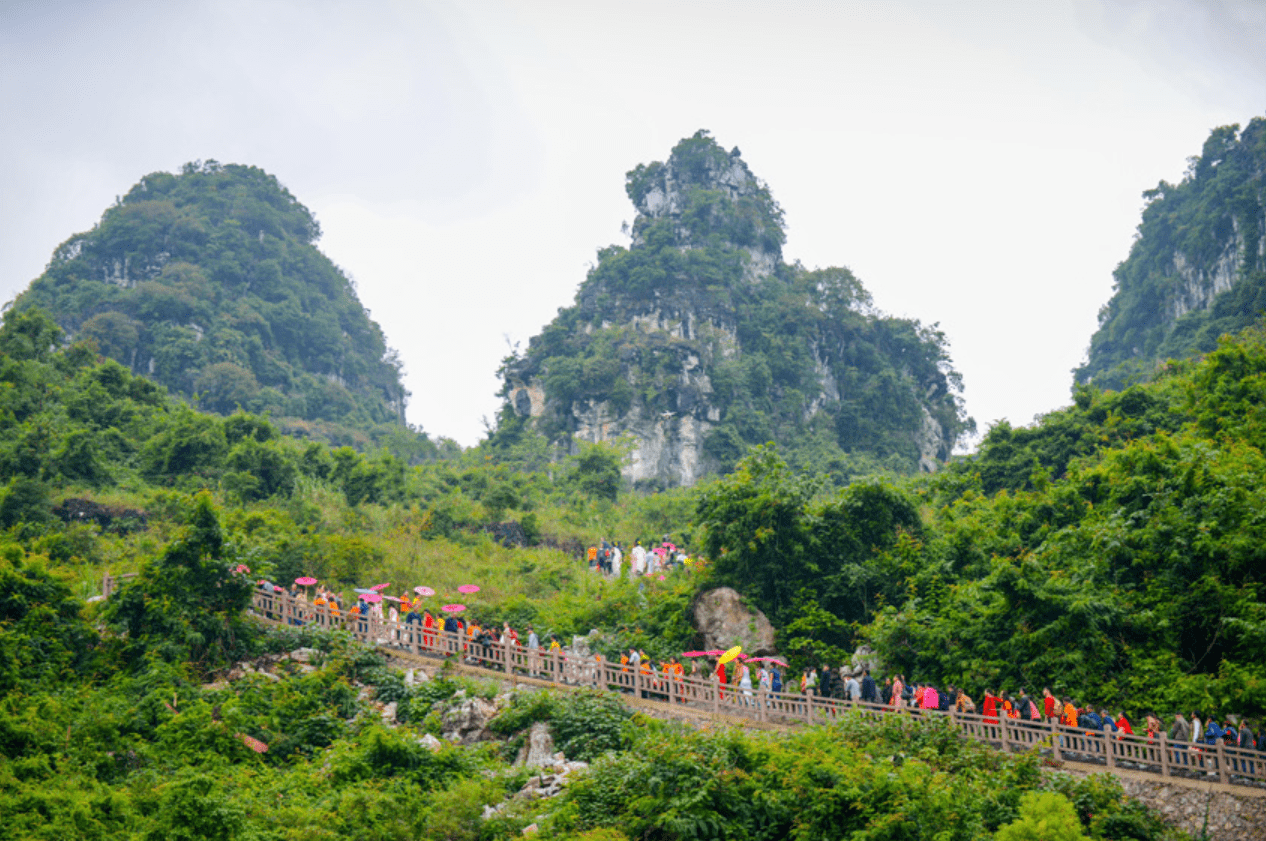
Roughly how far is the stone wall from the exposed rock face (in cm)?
850

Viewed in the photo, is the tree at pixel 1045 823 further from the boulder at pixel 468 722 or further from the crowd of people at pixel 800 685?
the boulder at pixel 468 722

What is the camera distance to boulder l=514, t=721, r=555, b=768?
49.9 feet

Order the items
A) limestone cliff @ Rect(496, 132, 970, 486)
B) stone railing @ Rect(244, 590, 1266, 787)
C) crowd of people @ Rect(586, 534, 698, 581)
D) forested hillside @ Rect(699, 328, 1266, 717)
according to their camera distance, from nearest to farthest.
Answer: stone railing @ Rect(244, 590, 1266, 787) < forested hillside @ Rect(699, 328, 1266, 717) < crowd of people @ Rect(586, 534, 698, 581) < limestone cliff @ Rect(496, 132, 970, 486)

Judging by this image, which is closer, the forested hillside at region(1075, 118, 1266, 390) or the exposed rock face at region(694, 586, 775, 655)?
the exposed rock face at region(694, 586, 775, 655)

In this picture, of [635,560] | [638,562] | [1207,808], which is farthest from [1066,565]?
[635,560]

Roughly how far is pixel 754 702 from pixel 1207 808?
6.68 meters

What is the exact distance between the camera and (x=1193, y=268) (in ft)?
197

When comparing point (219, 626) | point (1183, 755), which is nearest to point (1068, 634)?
point (1183, 755)

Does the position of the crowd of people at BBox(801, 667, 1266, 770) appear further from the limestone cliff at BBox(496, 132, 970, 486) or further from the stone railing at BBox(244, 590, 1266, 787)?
the limestone cliff at BBox(496, 132, 970, 486)

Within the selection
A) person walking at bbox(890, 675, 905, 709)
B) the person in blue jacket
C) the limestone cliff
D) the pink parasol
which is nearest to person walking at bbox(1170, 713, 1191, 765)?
the person in blue jacket

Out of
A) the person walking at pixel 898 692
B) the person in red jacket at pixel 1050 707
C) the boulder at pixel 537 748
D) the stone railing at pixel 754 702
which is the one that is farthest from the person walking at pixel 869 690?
the boulder at pixel 537 748

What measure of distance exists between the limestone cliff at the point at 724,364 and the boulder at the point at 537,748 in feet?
129

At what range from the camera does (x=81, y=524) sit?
25.0 m

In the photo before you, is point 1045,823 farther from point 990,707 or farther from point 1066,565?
point 1066,565
